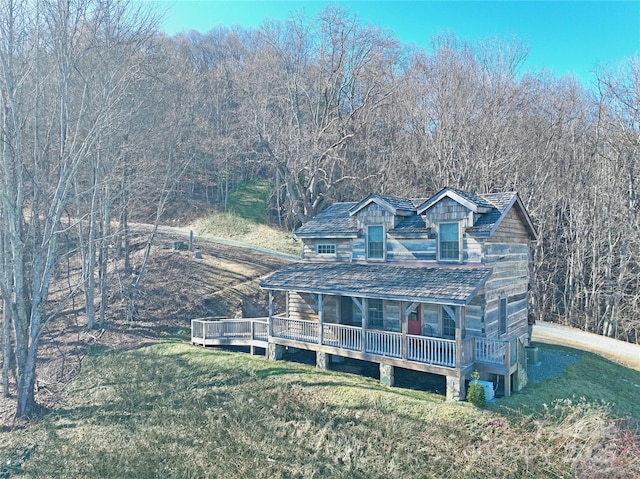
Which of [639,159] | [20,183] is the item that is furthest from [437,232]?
[639,159]

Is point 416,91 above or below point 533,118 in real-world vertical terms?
above

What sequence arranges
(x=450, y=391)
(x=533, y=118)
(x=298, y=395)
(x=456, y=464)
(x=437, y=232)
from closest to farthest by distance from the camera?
(x=456, y=464), (x=450, y=391), (x=298, y=395), (x=437, y=232), (x=533, y=118)

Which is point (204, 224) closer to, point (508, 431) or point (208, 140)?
point (208, 140)

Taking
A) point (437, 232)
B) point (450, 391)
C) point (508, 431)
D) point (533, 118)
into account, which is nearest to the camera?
point (508, 431)

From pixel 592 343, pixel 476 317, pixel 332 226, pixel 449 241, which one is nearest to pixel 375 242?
pixel 332 226

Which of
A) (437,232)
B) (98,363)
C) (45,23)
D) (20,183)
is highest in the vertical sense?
(45,23)

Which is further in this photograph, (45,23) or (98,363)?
(98,363)

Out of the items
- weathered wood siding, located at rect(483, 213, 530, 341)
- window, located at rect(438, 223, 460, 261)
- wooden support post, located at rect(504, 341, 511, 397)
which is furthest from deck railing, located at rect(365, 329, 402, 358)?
window, located at rect(438, 223, 460, 261)
